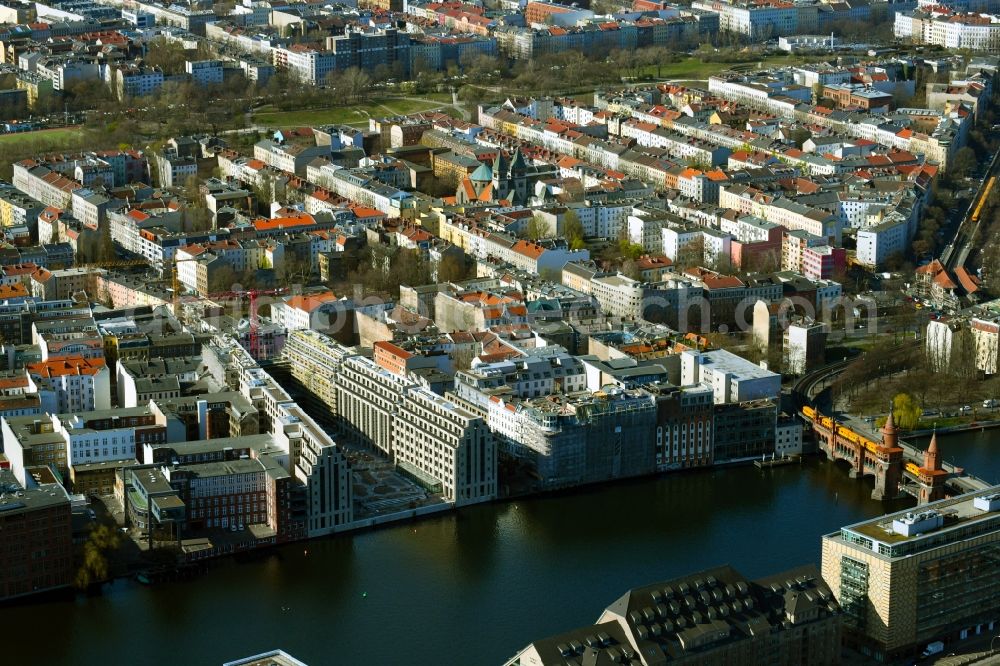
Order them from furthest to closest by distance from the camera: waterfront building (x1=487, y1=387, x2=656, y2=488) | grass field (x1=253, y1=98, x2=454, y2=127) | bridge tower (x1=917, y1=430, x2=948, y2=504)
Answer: grass field (x1=253, y1=98, x2=454, y2=127) → waterfront building (x1=487, y1=387, x2=656, y2=488) → bridge tower (x1=917, y1=430, x2=948, y2=504)

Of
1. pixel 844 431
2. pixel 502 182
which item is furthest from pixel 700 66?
pixel 844 431

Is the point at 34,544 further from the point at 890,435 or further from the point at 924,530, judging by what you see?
the point at 890,435

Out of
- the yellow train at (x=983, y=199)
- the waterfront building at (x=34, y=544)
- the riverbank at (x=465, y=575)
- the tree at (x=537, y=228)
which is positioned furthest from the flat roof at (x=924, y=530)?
the yellow train at (x=983, y=199)

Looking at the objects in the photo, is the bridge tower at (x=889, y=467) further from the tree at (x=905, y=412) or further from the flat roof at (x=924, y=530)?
the flat roof at (x=924, y=530)

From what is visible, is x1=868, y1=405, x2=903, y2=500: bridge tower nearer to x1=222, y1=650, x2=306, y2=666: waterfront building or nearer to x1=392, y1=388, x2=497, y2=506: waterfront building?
x1=392, y1=388, x2=497, y2=506: waterfront building

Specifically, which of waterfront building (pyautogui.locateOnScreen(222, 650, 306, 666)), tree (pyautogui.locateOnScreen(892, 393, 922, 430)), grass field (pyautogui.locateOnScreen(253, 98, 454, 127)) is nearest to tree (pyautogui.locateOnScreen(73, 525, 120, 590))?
waterfront building (pyautogui.locateOnScreen(222, 650, 306, 666))

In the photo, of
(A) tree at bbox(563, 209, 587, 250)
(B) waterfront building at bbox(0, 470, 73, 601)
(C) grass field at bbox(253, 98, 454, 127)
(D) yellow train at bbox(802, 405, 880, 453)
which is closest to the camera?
(B) waterfront building at bbox(0, 470, 73, 601)

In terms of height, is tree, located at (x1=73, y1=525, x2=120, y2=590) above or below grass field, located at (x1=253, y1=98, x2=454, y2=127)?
below
